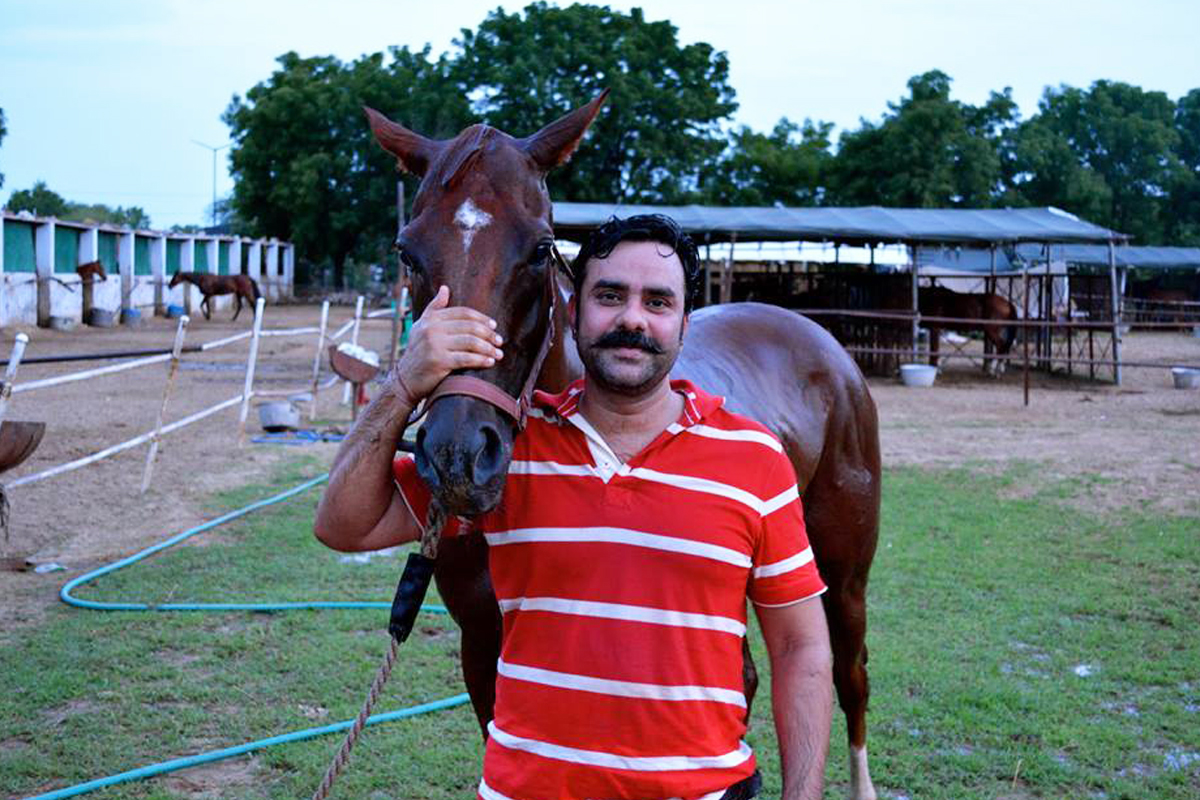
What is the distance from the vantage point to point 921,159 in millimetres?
36188

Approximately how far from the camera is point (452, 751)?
12.4ft

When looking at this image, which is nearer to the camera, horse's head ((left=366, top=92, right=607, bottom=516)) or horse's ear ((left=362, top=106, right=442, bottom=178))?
horse's head ((left=366, top=92, right=607, bottom=516))

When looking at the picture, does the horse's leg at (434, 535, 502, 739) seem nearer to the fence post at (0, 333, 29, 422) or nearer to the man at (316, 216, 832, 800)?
the man at (316, 216, 832, 800)

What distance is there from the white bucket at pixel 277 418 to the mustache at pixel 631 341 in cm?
973

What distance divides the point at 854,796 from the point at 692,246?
237cm

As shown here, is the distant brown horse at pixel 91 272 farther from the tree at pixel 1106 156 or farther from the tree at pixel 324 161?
the tree at pixel 1106 156

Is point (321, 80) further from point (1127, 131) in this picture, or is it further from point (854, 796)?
point (854, 796)

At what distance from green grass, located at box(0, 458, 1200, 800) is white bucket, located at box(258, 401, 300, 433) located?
13.8 feet

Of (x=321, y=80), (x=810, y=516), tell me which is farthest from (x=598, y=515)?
(x=321, y=80)

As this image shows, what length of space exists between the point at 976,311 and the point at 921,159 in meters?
17.9

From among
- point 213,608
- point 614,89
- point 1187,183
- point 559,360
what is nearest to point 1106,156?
point 1187,183

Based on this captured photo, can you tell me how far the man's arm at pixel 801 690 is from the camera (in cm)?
168

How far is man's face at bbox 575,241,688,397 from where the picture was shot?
5.60 ft

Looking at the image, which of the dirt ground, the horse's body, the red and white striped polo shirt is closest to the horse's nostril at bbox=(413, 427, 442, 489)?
the red and white striped polo shirt
